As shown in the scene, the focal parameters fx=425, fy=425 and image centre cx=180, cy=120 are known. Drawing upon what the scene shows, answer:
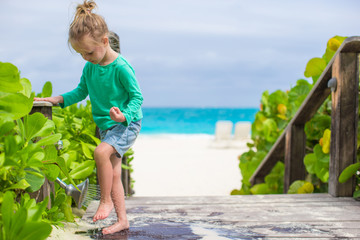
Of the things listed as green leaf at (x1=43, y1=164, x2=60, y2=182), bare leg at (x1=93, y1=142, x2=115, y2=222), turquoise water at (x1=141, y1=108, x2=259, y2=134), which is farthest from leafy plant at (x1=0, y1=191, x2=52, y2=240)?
turquoise water at (x1=141, y1=108, x2=259, y2=134)

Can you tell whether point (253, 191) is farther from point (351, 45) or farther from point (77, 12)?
point (77, 12)

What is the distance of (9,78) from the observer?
4.18 feet

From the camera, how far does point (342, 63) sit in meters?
2.87

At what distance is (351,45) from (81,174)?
1.89 m

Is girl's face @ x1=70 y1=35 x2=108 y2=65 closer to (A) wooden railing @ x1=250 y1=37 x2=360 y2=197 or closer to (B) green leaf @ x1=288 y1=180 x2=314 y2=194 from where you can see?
(A) wooden railing @ x1=250 y1=37 x2=360 y2=197

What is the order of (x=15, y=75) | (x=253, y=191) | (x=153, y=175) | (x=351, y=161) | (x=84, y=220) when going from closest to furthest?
(x=15, y=75) → (x=84, y=220) → (x=351, y=161) → (x=253, y=191) → (x=153, y=175)

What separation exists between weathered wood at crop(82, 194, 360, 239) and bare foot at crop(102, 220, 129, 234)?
30 millimetres

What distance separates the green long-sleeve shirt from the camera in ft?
7.03

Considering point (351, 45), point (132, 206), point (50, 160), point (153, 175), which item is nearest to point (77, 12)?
point (50, 160)

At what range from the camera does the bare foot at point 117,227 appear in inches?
87.0

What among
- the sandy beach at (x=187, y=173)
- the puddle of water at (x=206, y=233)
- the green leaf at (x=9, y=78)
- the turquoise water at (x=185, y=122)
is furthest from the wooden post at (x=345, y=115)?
the turquoise water at (x=185, y=122)

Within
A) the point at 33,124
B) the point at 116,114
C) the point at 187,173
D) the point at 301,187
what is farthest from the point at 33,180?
the point at 187,173

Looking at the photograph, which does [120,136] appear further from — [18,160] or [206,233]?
[18,160]

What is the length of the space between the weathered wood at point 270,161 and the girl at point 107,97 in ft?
6.83
